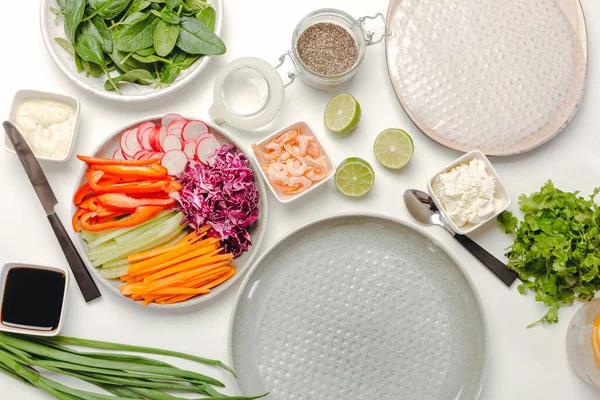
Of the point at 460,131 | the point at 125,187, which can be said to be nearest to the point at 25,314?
the point at 125,187

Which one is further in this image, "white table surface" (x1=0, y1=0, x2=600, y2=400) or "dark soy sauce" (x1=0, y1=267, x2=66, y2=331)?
"white table surface" (x1=0, y1=0, x2=600, y2=400)

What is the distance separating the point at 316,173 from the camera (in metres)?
1.94

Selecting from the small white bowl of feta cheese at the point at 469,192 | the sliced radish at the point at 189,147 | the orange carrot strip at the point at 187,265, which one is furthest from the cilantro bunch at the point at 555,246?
the sliced radish at the point at 189,147

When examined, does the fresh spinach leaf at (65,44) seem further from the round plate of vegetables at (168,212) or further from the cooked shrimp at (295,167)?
the cooked shrimp at (295,167)

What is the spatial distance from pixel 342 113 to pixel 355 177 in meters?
0.23

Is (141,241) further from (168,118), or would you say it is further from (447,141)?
(447,141)

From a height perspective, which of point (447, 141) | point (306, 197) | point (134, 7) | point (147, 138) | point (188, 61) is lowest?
point (306, 197)

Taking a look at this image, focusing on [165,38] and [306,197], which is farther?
[306,197]

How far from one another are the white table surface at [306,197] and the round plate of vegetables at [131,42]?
104mm

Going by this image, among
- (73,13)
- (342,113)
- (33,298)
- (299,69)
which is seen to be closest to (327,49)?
(299,69)

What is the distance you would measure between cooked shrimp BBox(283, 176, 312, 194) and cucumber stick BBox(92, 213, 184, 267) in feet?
1.32

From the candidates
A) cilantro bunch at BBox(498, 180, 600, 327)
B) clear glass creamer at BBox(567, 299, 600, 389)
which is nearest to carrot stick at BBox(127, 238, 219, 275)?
cilantro bunch at BBox(498, 180, 600, 327)

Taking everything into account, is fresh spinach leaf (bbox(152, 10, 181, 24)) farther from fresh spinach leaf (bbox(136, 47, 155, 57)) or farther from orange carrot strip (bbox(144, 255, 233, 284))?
orange carrot strip (bbox(144, 255, 233, 284))

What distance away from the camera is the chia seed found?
1.98m
